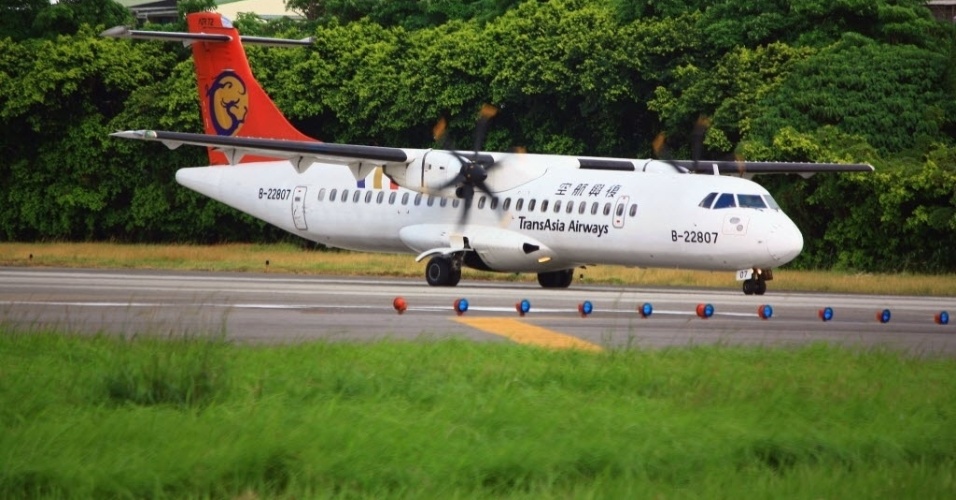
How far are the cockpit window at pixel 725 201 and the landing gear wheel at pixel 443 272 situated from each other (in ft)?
16.6

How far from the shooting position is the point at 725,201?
24.9 metres

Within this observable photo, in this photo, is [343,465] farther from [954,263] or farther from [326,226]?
[954,263]

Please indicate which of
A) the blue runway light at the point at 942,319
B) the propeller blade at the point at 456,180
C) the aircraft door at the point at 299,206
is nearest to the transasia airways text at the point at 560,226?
the propeller blade at the point at 456,180

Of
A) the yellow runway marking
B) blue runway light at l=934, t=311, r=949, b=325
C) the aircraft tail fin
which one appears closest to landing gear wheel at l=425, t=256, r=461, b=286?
the aircraft tail fin

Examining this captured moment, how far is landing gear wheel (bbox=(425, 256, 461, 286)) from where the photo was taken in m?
27.0

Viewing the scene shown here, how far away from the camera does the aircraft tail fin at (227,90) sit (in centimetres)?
3134

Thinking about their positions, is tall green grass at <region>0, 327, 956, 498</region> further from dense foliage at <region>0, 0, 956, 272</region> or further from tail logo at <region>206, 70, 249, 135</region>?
dense foliage at <region>0, 0, 956, 272</region>

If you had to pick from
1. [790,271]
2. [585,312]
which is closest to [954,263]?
[790,271]

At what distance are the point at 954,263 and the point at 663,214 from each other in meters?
13.4

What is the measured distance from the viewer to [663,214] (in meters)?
25.3

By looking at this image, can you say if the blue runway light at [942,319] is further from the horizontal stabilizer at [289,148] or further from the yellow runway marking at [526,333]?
the horizontal stabilizer at [289,148]

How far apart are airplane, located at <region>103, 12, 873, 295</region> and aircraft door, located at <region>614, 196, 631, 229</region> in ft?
0.06

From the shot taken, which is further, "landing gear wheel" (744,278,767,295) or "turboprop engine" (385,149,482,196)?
"turboprop engine" (385,149,482,196)

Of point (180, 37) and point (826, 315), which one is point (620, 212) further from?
point (180, 37)
